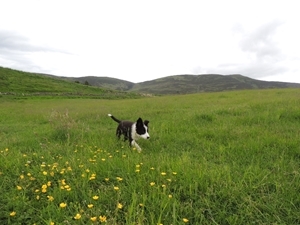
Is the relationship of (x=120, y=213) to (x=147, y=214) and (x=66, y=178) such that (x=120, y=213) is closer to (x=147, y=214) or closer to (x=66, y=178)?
(x=147, y=214)

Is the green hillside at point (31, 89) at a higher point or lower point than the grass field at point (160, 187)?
higher

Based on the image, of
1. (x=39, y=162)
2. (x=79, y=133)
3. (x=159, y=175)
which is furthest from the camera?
(x=79, y=133)

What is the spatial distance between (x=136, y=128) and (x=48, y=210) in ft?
11.4

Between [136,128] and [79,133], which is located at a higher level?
[136,128]

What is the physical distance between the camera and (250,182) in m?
3.54

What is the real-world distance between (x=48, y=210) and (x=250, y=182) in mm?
2870

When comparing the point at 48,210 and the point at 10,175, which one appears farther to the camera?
the point at 10,175

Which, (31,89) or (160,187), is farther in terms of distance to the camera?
(31,89)

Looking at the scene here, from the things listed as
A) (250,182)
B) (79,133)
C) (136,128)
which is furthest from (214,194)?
(79,133)

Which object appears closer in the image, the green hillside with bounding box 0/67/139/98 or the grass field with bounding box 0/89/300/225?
the grass field with bounding box 0/89/300/225

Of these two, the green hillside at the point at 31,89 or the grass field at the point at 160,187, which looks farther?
the green hillside at the point at 31,89

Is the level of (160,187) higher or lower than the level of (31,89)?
lower

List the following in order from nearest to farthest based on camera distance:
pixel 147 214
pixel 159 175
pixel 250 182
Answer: pixel 147 214, pixel 250 182, pixel 159 175

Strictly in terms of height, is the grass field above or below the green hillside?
below
